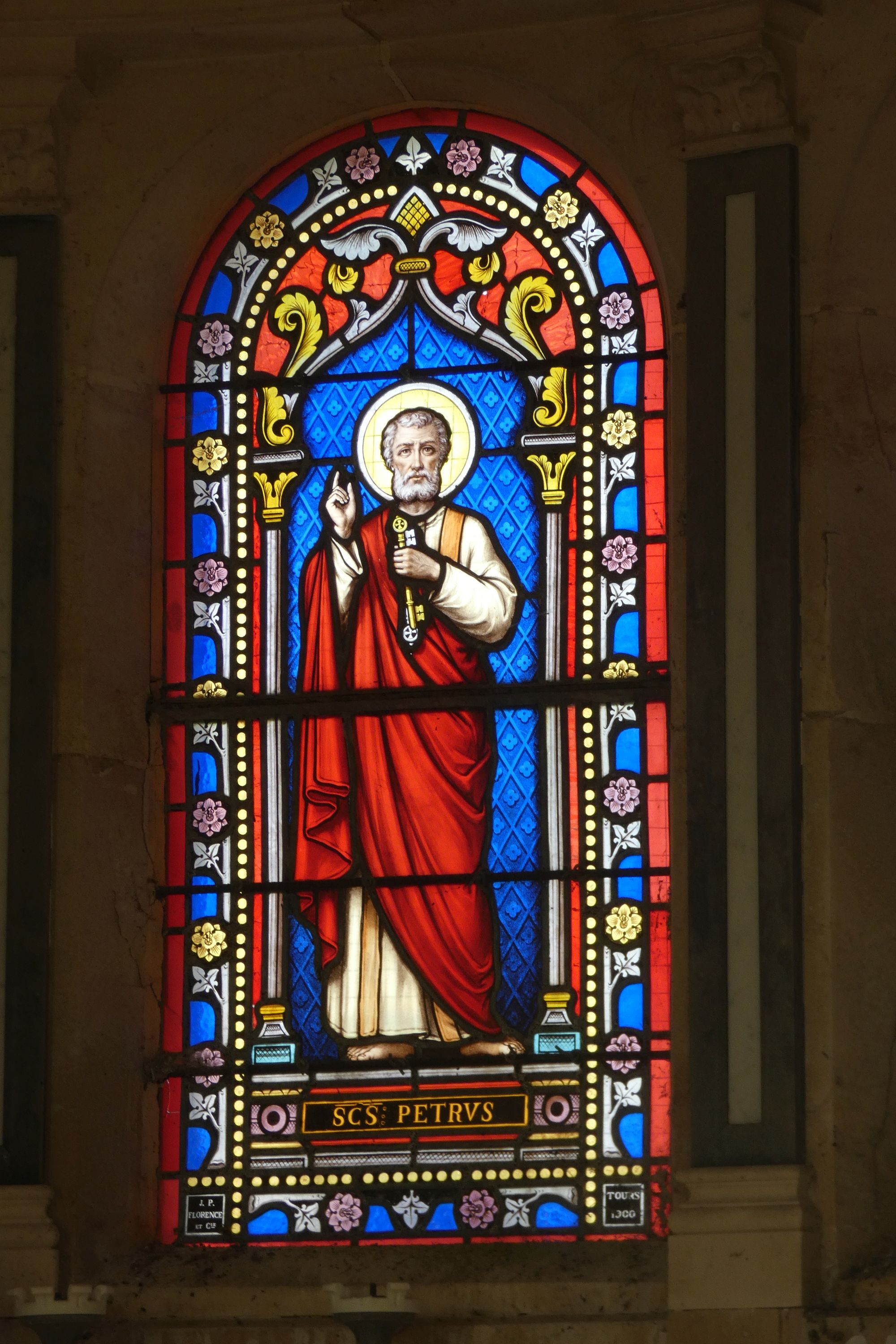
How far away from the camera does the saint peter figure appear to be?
842 centimetres

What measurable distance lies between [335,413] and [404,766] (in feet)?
3.47

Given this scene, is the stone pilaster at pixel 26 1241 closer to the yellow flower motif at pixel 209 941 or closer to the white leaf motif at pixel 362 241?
the yellow flower motif at pixel 209 941

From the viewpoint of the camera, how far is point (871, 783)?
26.3 feet

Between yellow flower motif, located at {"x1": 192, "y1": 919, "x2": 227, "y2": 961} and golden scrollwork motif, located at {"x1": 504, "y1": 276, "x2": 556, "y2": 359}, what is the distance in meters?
1.83

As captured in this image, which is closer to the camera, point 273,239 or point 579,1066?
point 579,1066

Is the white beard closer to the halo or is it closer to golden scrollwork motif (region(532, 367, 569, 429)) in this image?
the halo

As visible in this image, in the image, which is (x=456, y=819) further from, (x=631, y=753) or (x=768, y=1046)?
(x=768, y=1046)

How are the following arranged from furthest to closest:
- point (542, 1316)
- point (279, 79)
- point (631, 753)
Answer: point (279, 79), point (631, 753), point (542, 1316)

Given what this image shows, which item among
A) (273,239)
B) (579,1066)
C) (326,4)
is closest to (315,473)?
(273,239)

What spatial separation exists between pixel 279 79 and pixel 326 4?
0.31 m

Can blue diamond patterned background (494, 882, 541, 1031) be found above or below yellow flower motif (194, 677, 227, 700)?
below

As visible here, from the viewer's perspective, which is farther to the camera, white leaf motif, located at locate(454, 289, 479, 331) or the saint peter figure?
white leaf motif, located at locate(454, 289, 479, 331)

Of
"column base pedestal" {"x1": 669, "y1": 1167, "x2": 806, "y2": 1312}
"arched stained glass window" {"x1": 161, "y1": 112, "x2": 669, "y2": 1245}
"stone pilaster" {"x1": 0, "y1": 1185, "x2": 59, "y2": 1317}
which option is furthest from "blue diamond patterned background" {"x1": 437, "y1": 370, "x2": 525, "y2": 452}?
"stone pilaster" {"x1": 0, "y1": 1185, "x2": 59, "y2": 1317}

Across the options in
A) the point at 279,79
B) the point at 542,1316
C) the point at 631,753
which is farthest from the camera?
the point at 279,79
